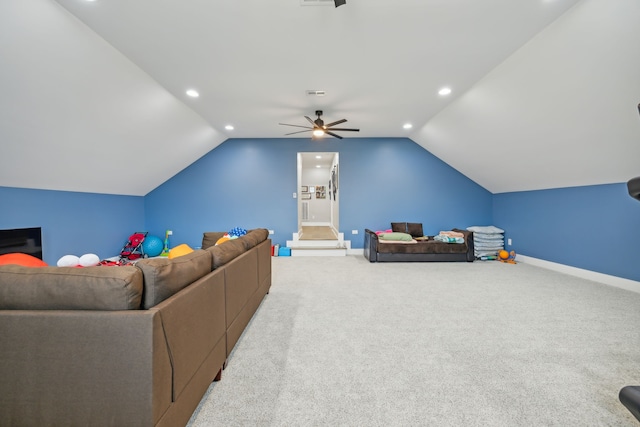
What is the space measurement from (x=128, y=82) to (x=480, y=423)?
15.8ft

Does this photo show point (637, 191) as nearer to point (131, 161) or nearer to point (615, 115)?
point (615, 115)

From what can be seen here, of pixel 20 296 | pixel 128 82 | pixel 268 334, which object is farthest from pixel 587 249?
pixel 128 82

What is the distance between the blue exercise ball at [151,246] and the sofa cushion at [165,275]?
5.27 metres

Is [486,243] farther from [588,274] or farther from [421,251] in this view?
[588,274]

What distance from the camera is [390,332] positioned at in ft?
7.87

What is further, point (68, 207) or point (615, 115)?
point (68, 207)

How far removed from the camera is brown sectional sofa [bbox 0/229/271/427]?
102 cm

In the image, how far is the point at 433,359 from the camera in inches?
77.3

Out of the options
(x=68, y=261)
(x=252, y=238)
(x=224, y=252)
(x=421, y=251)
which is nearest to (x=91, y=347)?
(x=224, y=252)

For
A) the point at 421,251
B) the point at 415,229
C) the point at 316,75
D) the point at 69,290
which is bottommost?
the point at 421,251

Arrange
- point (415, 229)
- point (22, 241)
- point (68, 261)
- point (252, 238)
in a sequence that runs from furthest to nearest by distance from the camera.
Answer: point (415, 229) < point (22, 241) < point (252, 238) < point (68, 261)

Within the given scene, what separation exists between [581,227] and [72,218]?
8733 millimetres

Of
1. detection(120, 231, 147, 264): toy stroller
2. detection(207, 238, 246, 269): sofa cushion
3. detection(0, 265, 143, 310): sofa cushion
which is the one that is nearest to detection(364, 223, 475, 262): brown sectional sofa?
detection(207, 238, 246, 269): sofa cushion

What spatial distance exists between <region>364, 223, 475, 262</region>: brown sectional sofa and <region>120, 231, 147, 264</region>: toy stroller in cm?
513
